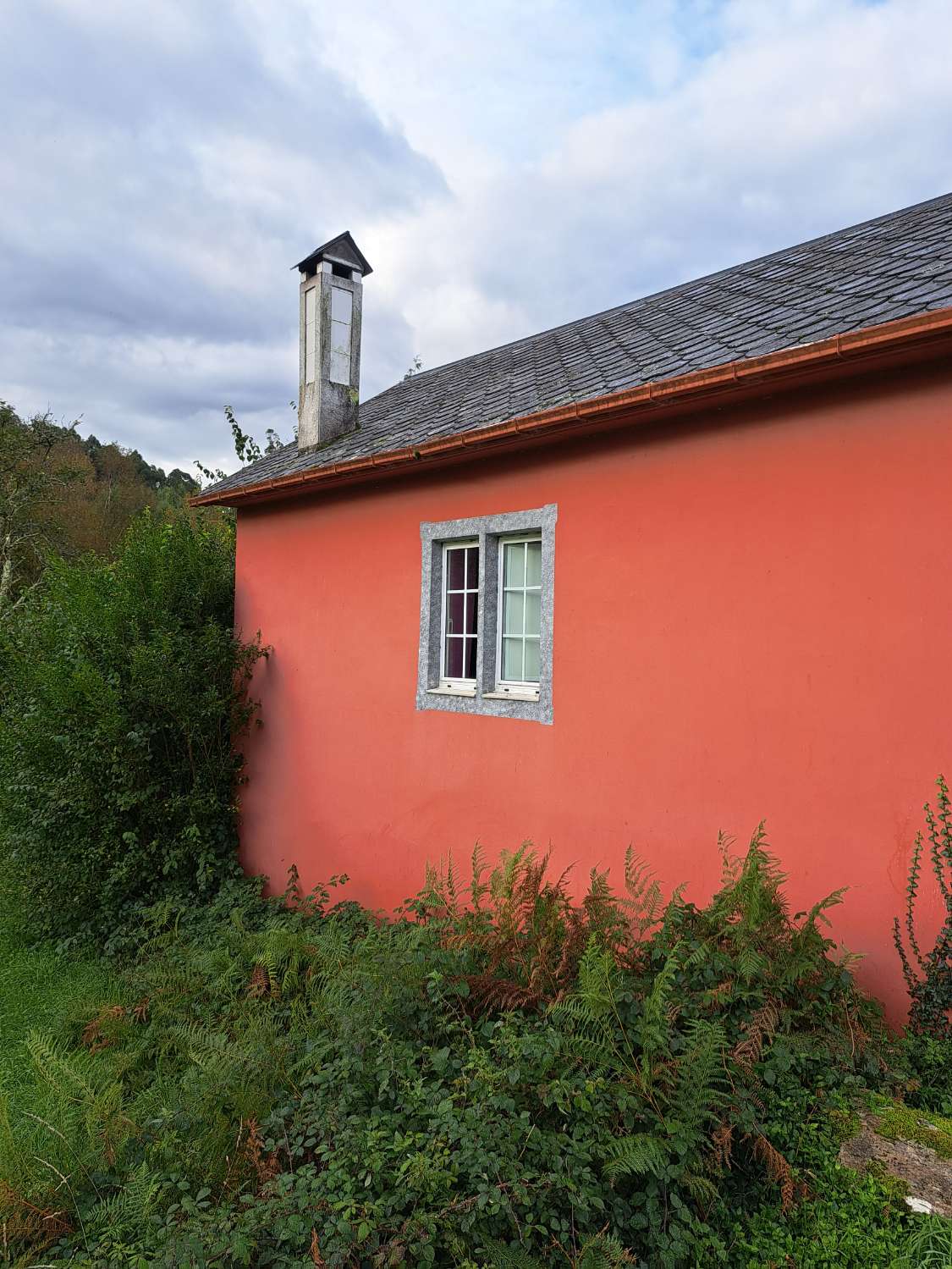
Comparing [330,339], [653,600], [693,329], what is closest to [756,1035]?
[653,600]

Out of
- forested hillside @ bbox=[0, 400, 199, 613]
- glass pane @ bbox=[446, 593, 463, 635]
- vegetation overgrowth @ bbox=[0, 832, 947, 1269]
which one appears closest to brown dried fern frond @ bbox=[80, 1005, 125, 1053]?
vegetation overgrowth @ bbox=[0, 832, 947, 1269]

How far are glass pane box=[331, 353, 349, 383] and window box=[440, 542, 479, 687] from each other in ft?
11.8

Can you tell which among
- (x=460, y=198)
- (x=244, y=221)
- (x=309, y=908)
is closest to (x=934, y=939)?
(x=309, y=908)

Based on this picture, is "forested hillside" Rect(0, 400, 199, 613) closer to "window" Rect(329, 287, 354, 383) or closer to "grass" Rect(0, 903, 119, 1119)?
"window" Rect(329, 287, 354, 383)

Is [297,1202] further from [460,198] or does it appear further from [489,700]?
[460,198]

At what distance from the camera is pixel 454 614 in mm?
6492

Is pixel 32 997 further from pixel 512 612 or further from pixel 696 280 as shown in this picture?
pixel 696 280

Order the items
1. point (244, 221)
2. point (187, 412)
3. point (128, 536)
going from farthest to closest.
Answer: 1. point (187, 412)
2. point (244, 221)
3. point (128, 536)

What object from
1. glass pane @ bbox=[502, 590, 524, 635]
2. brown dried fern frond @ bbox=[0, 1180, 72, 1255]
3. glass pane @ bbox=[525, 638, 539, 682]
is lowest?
brown dried fern frond @ bbox=[0, 1180, 72, 1255]

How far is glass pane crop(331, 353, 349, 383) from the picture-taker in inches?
352

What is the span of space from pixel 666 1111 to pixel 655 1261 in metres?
0.46

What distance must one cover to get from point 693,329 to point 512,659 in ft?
9.06

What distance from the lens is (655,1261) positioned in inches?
103

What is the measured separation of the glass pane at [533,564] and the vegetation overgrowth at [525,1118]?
7.55 ft
